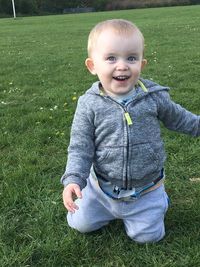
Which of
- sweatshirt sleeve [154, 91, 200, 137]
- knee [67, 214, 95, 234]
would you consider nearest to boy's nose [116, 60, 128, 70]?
sweatshirt sleeve [154, 91, 200, 137]

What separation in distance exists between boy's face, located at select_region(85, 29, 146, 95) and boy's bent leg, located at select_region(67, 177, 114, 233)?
783 millimetres

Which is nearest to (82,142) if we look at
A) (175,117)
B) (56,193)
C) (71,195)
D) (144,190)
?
(71,195)

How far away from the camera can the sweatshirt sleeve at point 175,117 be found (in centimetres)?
333

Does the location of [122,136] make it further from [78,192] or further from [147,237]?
[147,237]

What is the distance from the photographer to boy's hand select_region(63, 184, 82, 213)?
9.62ft

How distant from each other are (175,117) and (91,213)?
3.00 ft

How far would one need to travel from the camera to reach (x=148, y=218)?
335cm

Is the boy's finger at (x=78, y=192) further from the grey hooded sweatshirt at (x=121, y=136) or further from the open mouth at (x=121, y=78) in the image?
the open mouth at (x=121, y=78)

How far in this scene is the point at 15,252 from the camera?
3254 millimetres

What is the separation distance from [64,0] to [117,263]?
327 feet

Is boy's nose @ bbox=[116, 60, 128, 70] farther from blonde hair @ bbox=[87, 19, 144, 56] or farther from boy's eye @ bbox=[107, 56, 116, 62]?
blonde hair @ bbox=[87, 19, 144, 56]

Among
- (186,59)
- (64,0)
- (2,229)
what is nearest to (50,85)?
(186,59)

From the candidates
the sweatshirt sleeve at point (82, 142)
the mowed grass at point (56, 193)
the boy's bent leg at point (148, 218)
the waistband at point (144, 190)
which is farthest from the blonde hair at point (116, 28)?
the mowed grass at point (56, 193)

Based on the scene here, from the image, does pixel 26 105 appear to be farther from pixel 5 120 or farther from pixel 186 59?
pixel 186 59
